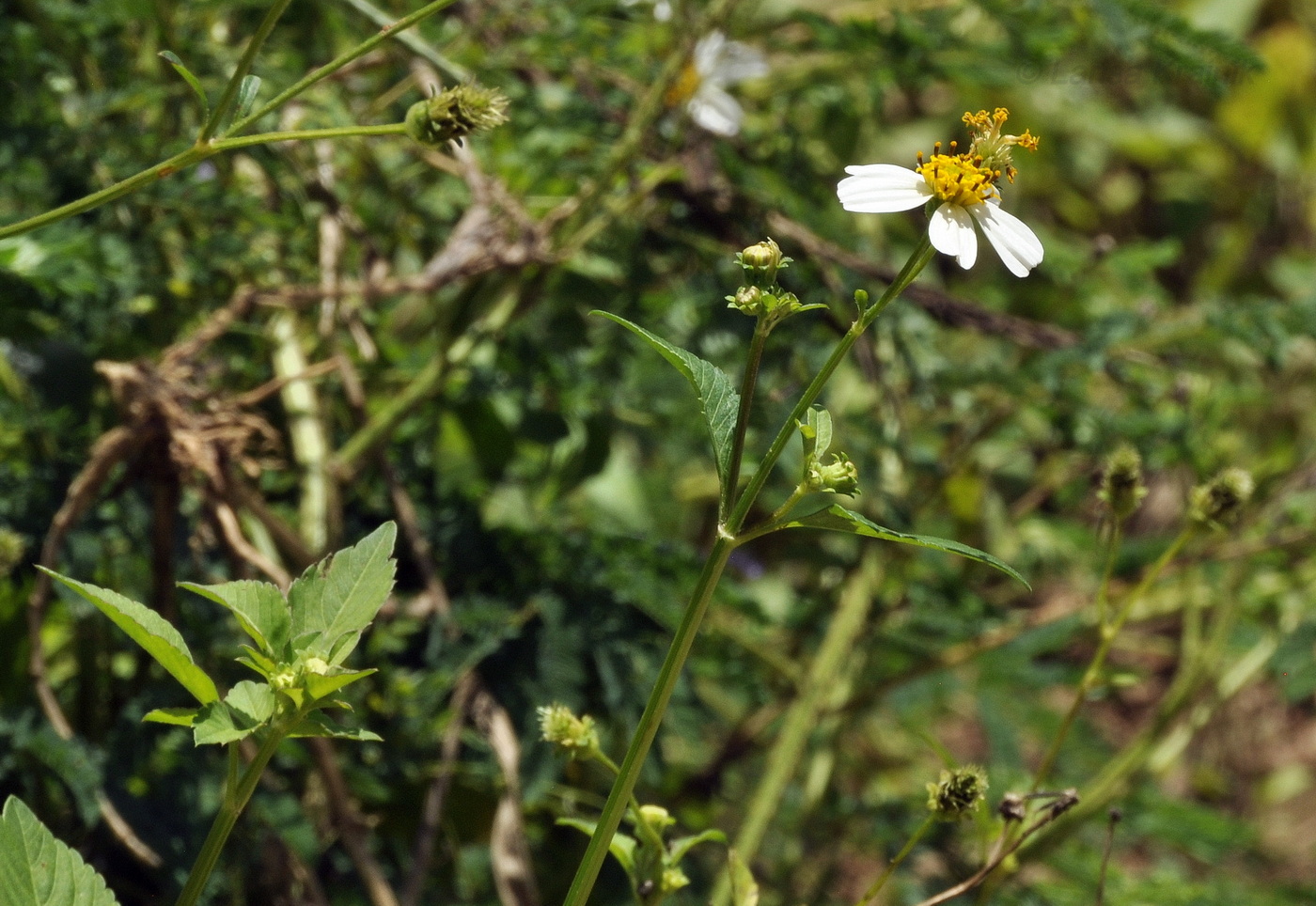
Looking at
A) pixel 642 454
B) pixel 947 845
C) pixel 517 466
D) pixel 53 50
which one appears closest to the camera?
pixel 53 50

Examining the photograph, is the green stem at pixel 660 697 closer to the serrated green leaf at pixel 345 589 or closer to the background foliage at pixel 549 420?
the serrated green leaf at pixel 345 589

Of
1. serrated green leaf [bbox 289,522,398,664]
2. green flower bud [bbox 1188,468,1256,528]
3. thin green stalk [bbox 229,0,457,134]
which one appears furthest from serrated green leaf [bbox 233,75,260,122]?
green flower bud [bbox 1188,468,1256,528]

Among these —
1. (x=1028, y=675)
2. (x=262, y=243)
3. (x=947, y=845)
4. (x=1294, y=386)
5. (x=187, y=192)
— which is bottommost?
Result: (x=1294, y=386)

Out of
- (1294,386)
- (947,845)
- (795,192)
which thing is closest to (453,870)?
(947,845)

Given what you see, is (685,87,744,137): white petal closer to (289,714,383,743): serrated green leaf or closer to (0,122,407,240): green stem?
Result: (0,122,407,240): green stem

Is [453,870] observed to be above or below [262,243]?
below

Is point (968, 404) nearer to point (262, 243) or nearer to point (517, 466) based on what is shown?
point (517, 466)

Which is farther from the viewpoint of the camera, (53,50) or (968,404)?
(968,404)
